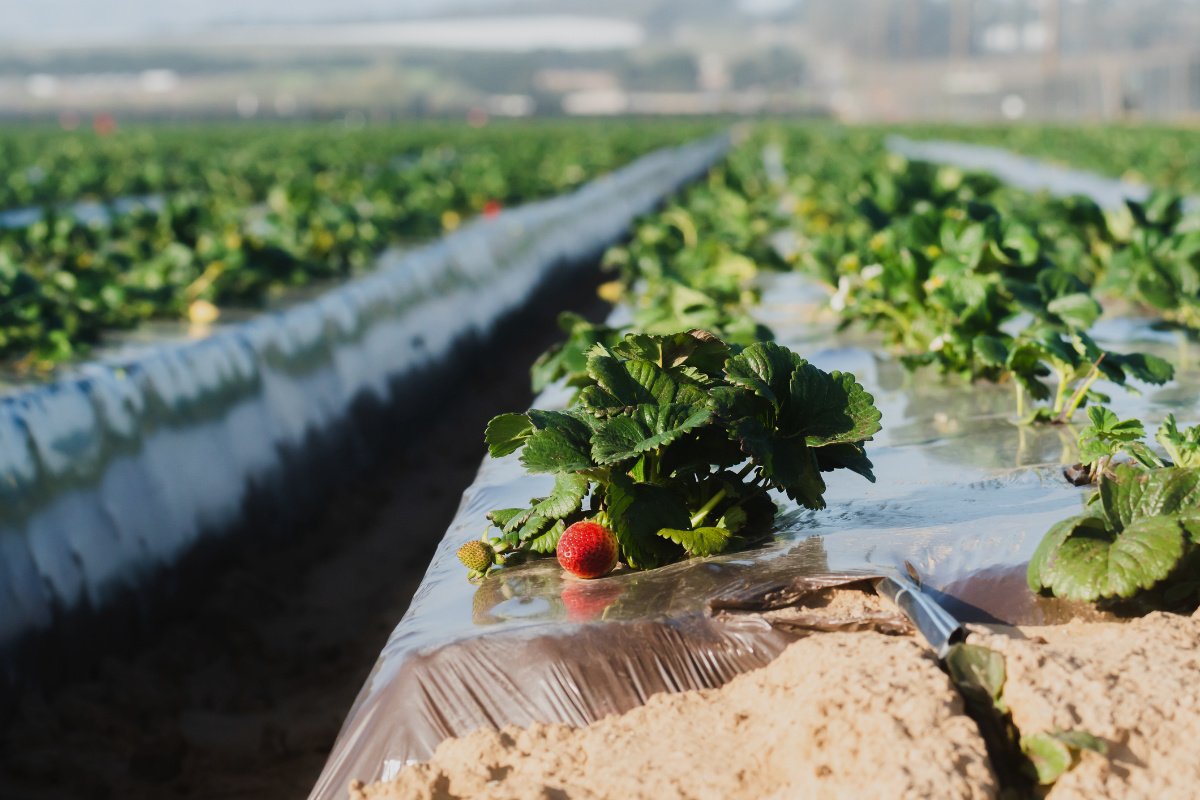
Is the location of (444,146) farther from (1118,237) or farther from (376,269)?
(1118,237)

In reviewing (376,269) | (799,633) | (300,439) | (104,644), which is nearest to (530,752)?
(799,633)

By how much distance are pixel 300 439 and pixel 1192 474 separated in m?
4.23

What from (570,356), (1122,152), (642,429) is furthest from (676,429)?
(1122,152)

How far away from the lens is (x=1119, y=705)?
193 cm

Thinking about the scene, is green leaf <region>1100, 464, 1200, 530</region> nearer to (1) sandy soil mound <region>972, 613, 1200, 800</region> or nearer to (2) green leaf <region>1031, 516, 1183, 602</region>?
(2) green leaf <region>1031, 516, 1183, 602</region>

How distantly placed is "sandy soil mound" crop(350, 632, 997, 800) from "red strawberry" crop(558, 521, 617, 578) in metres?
0.40

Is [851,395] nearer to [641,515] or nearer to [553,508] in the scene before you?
[641,515]

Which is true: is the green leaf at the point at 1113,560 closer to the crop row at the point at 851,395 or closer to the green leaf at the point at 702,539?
the crop row at the point at 851,395

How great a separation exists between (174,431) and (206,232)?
3.83m

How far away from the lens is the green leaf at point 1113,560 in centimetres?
228

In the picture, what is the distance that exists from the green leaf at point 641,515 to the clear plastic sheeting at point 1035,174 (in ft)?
14.8

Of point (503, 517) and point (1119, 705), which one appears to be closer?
point (1119, 705)

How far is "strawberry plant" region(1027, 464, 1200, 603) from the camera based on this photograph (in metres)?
2.29

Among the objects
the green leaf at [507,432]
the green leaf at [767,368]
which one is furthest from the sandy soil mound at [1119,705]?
the green leaf at [507,432]
